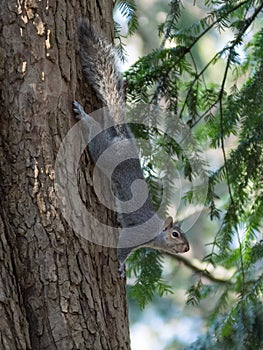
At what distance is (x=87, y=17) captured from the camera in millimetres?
1466

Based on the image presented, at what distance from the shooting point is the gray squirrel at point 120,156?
4.80ft

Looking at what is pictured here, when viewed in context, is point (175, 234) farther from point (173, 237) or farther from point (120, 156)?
point (120, 156)

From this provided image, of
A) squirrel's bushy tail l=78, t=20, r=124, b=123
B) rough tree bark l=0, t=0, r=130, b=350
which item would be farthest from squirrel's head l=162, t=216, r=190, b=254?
rough tree bark l=0, t=0, r=130, b=350

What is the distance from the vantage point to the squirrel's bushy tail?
1447 millimetres

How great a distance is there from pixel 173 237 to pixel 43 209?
0.68 meters

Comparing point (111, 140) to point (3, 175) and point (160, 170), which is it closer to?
point (160, 170)

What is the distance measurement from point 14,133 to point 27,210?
0.50 ft

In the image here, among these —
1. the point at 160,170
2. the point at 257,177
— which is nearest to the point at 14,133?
the point at 160,170

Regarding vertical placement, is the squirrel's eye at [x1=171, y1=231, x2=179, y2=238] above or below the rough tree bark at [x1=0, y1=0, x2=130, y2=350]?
above

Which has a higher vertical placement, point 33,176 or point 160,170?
point 160,170

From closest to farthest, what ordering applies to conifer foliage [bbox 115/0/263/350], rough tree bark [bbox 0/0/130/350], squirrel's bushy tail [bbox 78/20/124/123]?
rough tree bark [bbox 0/0/130/350]
squirrel's bushy tail [bbox 78/20/124/123]
conifer foliage [bbox 115/0/263/350]

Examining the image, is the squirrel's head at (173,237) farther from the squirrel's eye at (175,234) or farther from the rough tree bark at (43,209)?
the rough tree bark at (43,209)

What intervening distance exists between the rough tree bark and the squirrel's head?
1.65ft

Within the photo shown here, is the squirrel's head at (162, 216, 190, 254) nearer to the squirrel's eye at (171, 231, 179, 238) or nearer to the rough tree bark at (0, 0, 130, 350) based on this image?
the squirrel's eye at (171, 231, 179, 238)
